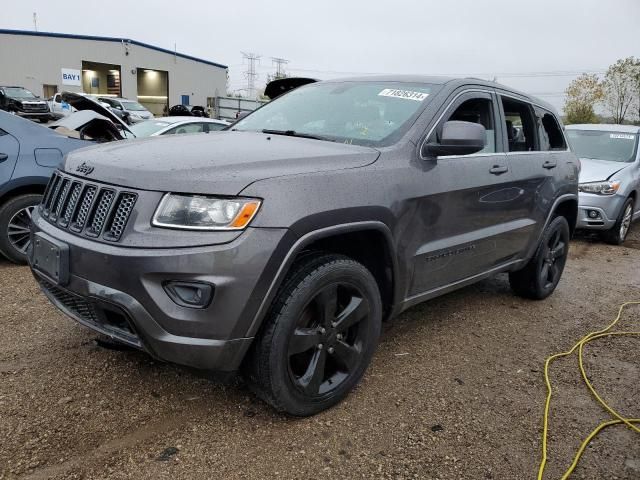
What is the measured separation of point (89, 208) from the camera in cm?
240

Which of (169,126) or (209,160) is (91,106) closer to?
(169,126)

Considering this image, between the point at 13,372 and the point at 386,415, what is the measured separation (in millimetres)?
2097

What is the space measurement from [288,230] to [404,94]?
1561 millimetres

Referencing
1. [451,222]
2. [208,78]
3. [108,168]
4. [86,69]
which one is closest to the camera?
[108,168]

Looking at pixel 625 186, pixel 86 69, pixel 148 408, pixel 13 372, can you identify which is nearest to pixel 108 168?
pixel 148 408

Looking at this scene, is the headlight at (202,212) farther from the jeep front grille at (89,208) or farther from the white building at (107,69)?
the white building at (107,69)

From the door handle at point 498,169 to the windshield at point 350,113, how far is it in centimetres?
70

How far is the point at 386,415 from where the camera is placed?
2793 mm

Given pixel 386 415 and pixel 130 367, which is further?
pixel 130 367

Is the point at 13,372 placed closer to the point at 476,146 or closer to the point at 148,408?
the point at 148,408

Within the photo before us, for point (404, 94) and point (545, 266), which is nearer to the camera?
point (404, 94)

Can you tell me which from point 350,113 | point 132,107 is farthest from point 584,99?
point 350,113

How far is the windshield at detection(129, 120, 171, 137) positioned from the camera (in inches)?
304

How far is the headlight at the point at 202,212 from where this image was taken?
2193mm
